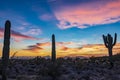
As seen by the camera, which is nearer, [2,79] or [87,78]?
[2,79]

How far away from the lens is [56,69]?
1355 centimetres

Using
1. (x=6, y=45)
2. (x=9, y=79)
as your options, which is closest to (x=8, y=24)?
(x=6, y=45)

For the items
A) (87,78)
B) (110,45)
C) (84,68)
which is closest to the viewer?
(87,78)

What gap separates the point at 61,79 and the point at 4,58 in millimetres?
2967

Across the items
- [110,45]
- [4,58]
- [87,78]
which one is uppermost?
[110,45]

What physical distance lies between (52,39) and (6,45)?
8096 mm

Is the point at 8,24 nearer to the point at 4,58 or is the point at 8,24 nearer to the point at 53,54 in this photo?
the point at 4,58

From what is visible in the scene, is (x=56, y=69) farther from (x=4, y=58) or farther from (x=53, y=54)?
(x=53, y=54)

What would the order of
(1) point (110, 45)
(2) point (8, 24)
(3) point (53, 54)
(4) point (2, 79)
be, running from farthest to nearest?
(1) point (110, 45) → (3) point (53, 54) → (2) point (8, 24) → (4) point (2, 79)

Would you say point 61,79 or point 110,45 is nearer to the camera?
point 61,79

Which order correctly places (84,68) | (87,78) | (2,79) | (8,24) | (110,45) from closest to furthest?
(2,79), (8,24), (87,78), (84,68), (110,45)

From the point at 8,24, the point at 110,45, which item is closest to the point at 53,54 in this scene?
the point at 110,45

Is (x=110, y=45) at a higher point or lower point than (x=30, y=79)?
higher

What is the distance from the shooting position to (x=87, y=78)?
13445 mm
